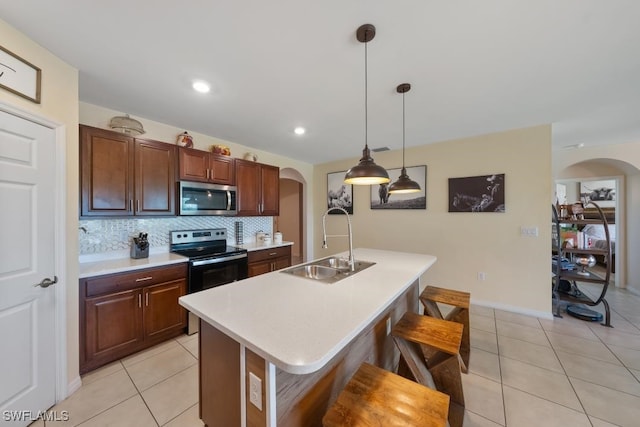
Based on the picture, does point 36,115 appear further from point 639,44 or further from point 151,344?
point 639,44

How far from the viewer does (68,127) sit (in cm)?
173

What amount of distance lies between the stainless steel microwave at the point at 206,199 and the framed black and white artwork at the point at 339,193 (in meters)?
2.23

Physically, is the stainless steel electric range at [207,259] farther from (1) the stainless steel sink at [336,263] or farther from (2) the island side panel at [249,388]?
(2) the island side panel at [249,388]

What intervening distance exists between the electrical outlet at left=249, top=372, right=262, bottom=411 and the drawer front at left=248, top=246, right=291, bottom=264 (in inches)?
93.4

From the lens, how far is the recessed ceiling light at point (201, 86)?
202 centimetres

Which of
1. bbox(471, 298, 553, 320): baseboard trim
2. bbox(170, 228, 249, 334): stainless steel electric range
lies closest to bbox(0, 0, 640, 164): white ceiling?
bbox(170, 228, 249, 334): stainless steel electric range

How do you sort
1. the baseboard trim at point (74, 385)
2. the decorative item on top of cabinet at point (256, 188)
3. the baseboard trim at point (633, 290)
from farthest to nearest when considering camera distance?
the baseboard trim at point (633, 290), the decorative item on top of cabinet at point (256, 188), the baseboard trim at point (74, 385)

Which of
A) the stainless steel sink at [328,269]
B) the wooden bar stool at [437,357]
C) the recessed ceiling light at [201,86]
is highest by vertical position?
the recessed ceiling light at [201,86]

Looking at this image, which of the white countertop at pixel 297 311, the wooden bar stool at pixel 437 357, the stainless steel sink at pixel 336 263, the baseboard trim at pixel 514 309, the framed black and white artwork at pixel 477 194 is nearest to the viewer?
the white countertop at pixel 297 311

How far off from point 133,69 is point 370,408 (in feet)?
9.01

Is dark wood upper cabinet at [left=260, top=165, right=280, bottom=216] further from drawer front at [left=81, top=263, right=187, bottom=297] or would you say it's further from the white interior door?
the white interior door

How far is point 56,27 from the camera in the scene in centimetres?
143

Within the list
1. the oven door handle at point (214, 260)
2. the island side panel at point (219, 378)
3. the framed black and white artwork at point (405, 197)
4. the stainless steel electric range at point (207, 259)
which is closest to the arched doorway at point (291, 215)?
the framed black and white artwork at point (405, 197)

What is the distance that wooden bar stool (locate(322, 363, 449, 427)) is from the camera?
904 mm
